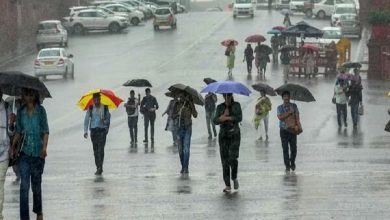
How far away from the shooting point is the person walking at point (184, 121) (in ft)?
70.1

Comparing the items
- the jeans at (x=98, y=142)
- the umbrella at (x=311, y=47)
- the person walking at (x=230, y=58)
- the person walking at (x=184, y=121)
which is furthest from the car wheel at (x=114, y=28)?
the person walking at (x=184, y=121)

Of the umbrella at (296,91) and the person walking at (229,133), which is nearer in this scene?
the person walking at (229,133)

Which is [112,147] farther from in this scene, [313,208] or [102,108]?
[313,208]

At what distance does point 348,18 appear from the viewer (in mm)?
70875

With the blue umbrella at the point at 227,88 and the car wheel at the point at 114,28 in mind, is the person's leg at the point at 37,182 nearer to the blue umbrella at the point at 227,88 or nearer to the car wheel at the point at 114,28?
the blue umbrella at the point at 227,88

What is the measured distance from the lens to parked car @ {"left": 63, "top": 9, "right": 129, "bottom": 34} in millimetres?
76500

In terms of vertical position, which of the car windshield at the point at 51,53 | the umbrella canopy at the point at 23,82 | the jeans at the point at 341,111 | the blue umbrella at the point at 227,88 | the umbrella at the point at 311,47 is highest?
the umbrella canopy at the point at 23,82

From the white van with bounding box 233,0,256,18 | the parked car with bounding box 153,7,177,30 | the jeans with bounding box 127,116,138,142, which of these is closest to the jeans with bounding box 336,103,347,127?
the jeans with bounding box 127,116,138,142

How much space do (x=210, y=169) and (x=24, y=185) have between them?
8.42m

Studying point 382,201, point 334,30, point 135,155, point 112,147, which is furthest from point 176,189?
point 334,30

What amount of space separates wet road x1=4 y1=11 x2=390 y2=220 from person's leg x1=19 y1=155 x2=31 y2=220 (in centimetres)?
93

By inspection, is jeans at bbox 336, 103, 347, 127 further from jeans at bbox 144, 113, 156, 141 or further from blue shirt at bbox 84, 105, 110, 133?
blue shirt at bbox 84, 105, 110, 133

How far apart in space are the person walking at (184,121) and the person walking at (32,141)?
21.7ft

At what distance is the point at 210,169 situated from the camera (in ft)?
74.9
